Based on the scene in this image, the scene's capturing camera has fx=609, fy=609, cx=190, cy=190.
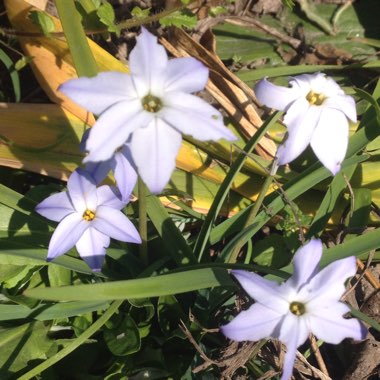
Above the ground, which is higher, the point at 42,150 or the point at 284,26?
the point at 284,26

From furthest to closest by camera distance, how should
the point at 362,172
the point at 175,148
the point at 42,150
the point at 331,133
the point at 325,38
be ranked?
the point at 325,38, the point at 362,172, the point at 42,150, the point at 331,133, the point at 175,148

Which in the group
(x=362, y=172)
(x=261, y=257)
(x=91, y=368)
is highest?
(x=362, y=172)

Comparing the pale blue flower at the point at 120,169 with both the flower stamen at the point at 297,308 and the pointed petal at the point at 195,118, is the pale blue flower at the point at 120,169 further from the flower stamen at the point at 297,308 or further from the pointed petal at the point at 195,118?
the flower stamen at the point at 297,308

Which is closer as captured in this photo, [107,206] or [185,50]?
[107,206]

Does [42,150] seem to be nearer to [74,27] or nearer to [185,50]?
[74,27]

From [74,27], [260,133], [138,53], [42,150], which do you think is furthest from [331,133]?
[42,150]

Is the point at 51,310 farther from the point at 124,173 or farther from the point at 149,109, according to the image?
the point at 149,109

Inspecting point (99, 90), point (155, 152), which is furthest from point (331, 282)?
point (99, 90)

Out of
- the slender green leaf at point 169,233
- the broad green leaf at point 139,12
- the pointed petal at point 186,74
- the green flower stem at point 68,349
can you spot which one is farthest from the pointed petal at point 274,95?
the broad green leaf at point 139,12

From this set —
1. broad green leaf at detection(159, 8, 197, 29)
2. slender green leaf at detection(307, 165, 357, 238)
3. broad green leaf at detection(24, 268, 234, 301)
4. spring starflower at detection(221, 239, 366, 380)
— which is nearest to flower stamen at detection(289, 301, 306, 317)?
spring starflower at detection(221, 239, 366, 380)
